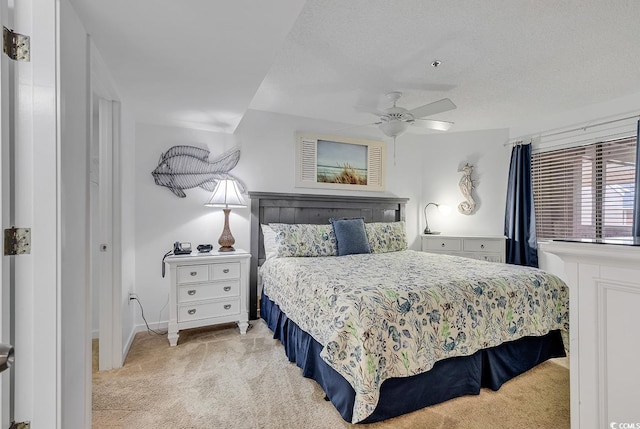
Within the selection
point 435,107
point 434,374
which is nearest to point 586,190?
point 435,107

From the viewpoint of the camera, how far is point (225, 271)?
2.82 m

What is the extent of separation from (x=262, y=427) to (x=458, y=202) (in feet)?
12.7

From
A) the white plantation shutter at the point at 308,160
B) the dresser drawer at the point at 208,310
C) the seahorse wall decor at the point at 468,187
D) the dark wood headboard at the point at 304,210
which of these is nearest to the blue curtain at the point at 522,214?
the seahorse wall decor at the point at 468,187

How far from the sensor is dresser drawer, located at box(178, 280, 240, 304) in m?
2.65

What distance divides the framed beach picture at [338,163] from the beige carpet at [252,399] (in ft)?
7.09

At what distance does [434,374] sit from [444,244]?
102 inches

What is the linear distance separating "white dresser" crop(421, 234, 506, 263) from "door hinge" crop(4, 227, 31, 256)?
4.09 metres

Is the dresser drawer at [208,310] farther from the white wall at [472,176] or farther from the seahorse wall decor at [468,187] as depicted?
the seahorse wall decor at [468,187]

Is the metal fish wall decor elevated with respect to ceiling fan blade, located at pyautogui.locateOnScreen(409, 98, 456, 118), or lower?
lower

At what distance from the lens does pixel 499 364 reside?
2.02m

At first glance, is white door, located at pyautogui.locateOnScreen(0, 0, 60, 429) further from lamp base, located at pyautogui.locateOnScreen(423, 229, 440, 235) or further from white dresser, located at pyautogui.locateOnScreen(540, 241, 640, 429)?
lamp base, located at pyautogui.locateOnScreen(423, 229, 440, 235)

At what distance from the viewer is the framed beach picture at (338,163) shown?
370cm

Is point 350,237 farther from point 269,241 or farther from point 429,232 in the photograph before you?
point 429,232

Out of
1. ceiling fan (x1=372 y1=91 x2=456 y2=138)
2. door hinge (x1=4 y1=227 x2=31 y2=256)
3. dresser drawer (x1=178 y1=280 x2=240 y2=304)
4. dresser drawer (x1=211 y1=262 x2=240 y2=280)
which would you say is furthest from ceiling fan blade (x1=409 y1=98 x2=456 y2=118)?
door hinge (x1=4 y1=227 x2=31 y2=256)
